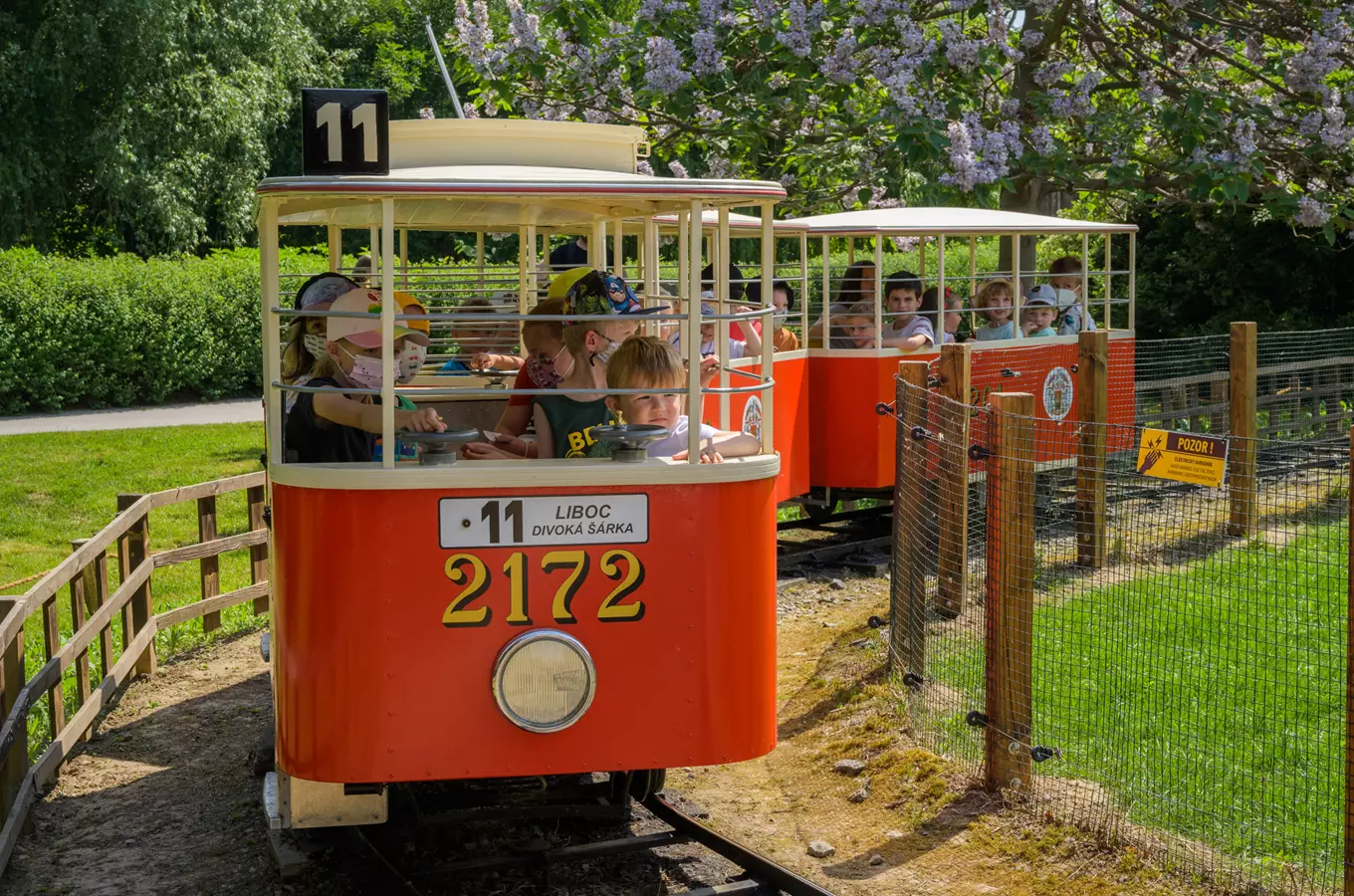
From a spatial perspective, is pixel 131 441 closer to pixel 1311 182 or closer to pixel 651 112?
pixel 651 112

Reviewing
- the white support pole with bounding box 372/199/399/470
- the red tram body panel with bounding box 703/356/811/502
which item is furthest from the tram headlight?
the red tram body panel with bounding box 703/356/811/502

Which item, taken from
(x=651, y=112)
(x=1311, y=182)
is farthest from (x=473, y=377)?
(x=1311, y=182)

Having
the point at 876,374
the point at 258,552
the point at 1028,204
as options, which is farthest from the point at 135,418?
the point at 876,374

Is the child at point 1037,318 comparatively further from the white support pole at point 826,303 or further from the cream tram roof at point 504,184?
the cream tram roof at point 504,184

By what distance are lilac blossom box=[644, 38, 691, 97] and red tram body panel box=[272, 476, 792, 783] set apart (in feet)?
27.8

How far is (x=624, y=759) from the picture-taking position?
530cm

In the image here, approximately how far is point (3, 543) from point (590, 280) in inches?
364

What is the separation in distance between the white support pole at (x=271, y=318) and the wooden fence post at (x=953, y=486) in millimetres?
3655

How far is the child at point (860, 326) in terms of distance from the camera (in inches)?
476

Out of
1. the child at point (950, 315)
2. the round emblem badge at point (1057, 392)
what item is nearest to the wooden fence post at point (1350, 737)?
the child at point (950, 315)

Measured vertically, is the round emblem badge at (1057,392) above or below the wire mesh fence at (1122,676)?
above

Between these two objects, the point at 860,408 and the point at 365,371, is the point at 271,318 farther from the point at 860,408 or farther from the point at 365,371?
the point at 860,408

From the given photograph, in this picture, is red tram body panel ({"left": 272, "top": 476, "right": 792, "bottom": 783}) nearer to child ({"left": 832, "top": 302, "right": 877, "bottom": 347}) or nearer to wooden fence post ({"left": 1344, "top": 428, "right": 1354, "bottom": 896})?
wooden fence post ({"left": 1344, "top": 428, "right": 1354, "bottom": 896})

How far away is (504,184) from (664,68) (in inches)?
339
